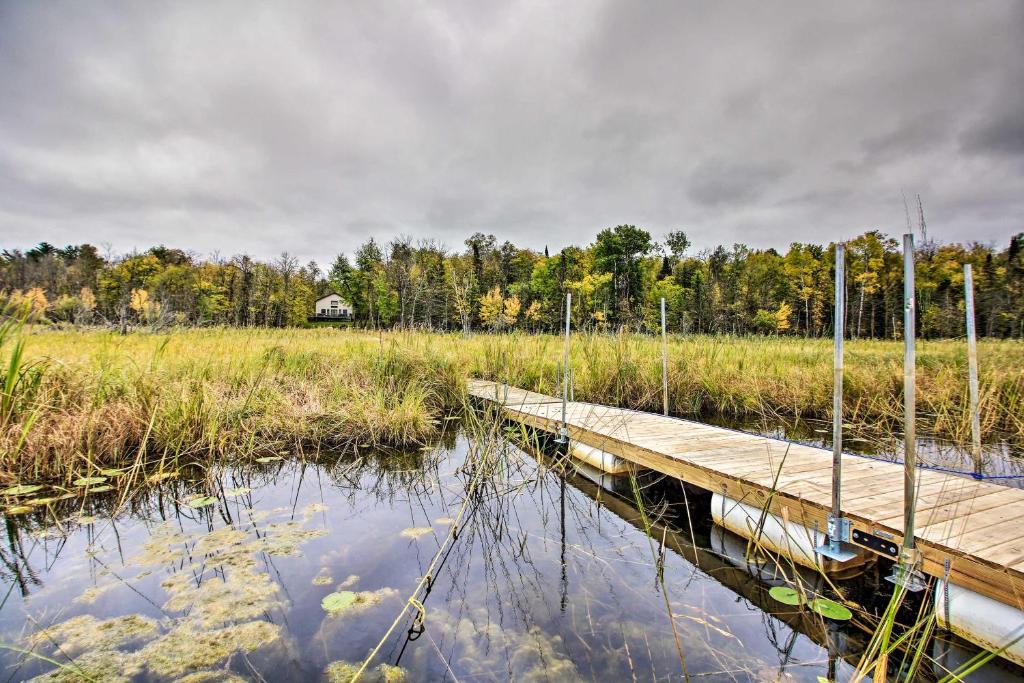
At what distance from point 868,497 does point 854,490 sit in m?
0.14

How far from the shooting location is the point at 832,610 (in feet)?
6.65

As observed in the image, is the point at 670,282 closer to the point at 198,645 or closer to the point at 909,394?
the point at 909,394

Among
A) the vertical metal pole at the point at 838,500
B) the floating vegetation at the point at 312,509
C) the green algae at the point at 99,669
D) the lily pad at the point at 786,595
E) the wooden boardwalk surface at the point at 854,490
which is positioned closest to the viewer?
the green algae at the point at 99,669

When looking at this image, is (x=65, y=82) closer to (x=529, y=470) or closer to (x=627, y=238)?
(x=529, y=470)

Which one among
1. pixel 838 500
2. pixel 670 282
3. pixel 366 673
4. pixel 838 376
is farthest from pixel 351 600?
pixel 670 282

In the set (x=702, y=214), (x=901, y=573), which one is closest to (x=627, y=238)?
(x=702, y=214)

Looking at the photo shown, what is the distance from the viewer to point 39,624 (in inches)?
73.4

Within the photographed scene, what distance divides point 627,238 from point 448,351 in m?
29.6

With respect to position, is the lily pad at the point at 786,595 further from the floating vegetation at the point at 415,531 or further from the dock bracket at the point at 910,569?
the floating vegetation at the point at 415,531

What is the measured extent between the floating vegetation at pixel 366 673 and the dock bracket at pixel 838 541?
215 centimetres

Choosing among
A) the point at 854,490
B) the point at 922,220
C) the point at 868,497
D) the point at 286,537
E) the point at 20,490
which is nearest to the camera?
the point at 922,220

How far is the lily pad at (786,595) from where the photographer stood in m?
2.15

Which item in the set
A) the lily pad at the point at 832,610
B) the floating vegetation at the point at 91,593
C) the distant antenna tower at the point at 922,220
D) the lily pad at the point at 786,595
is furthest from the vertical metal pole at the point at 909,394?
the floating vegetation at the point at 91,593

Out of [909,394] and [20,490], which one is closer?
[909,394]
